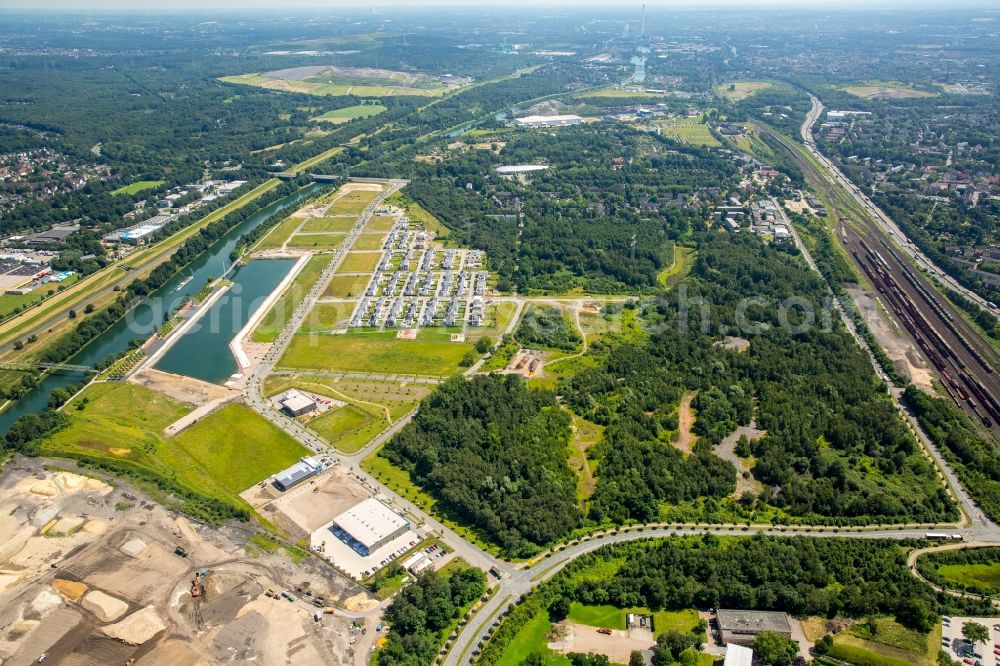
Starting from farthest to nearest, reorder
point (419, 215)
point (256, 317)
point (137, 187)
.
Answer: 1. point (137, 187)
2. point (419, 215)
3. point (256, 317)

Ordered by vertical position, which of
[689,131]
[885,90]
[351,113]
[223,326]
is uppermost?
[885,90]

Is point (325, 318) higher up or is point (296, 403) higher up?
point (325, 318)

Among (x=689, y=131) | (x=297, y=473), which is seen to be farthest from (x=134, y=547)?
(x=689, y=131)

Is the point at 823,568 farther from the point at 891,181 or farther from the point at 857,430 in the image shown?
the point at 891,181

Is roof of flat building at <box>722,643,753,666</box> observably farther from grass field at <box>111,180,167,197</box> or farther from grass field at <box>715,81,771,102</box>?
grass field at <box>715,81,771,102</box>

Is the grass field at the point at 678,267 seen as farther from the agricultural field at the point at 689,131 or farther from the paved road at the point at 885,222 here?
the agricultural field at the point at 689,131

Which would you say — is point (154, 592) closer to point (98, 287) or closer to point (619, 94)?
point (98, 287)
